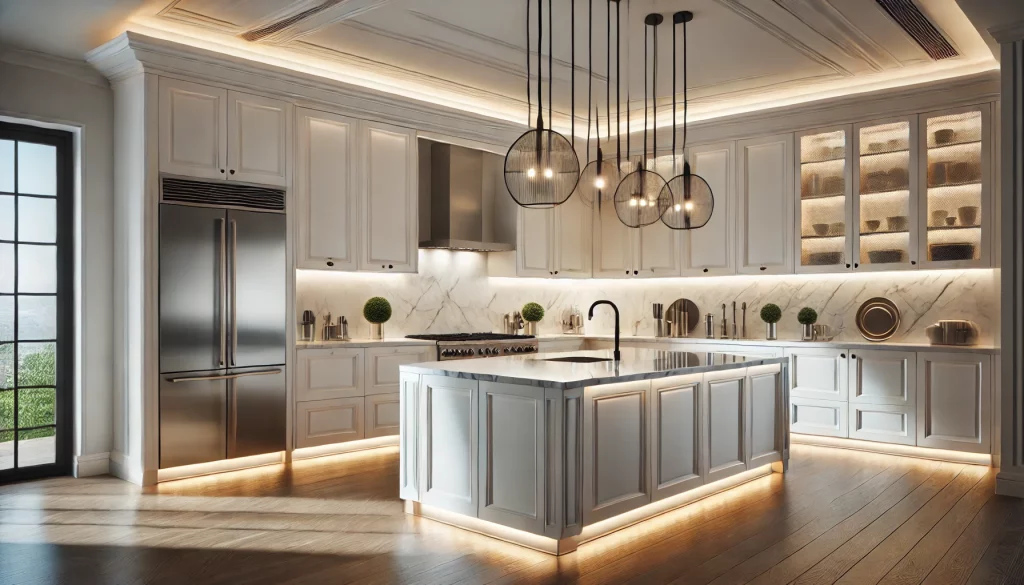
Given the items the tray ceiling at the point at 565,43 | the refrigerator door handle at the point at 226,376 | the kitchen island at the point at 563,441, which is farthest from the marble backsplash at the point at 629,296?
the kitchen island at the point at 563,441

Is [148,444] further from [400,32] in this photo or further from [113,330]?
[400,32]

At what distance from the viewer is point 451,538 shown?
3861 millimetres

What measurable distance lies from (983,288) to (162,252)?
608 cm

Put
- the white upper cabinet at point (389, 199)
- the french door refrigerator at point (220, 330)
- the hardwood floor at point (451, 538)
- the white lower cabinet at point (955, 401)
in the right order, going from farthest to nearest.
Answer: the white upper cabinet at point (389, 199) → the white lower cabinet at point (955, 401) → the french door refrigerator at point (220, 330) → the hardwood floor at point (451, 538)

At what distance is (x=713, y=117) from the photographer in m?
7.31

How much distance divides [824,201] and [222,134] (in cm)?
484

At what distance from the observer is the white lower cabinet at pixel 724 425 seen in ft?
15.1

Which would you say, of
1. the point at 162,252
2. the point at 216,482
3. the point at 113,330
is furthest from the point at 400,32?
the point at 216,482

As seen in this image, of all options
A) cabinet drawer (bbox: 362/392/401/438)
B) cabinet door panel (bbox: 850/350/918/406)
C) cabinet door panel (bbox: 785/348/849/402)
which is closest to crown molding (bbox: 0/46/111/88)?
cabinet drawer (bbox: 362/392/401/438)

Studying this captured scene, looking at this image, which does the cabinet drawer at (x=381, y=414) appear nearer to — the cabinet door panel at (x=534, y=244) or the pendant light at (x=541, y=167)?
the cabinet door panel at (x=534, y=244)

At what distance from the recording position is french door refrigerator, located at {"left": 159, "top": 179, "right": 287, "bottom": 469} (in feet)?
16.8

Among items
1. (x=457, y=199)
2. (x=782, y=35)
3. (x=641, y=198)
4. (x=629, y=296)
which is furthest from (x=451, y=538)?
(x=629, y=296)

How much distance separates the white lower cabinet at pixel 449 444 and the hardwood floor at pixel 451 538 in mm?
170

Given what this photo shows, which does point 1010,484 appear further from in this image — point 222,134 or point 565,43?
point 222,134
